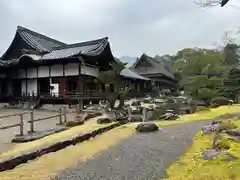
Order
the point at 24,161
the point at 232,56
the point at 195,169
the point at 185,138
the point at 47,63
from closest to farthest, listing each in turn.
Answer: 1. the point at 195,169
2. the point at 24,161
3. the point at 185,138
4. the point at 47,63
5. the point at 232,56

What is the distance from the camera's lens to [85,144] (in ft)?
25.5

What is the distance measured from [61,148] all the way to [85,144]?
82 centimetres

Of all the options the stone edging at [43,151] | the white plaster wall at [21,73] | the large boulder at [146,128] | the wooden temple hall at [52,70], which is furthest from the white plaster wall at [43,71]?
the large boulder at [146,128]

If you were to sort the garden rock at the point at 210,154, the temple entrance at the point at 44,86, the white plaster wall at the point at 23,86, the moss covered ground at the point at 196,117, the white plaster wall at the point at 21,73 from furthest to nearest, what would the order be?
the white plaster wall at the point at 23,86 < the white plaster wall at the point at 21,73 < the temple entrance at the point at 44,86 < the moss covered ground at the point at 196,117 < the garden rock at the point at 210,154

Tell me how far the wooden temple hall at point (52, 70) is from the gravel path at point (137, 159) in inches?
Answer: 464

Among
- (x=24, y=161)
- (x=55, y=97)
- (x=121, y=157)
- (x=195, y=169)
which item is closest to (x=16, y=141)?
(x=24, y=161)

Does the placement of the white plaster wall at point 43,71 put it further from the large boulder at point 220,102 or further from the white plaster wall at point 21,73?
the large boulder at point 220,102

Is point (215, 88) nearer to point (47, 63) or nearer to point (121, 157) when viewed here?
point (47, 63)

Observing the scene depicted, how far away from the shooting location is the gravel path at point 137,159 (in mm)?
5027

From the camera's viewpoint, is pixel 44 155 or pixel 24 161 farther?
pixel 44 155

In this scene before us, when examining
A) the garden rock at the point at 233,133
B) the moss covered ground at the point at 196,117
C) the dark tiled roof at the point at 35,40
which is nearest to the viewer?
the garden rock at the point at 233,133

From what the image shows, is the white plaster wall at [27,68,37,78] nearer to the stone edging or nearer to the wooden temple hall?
the wooden temple hall

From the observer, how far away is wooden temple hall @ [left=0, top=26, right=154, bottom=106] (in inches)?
814

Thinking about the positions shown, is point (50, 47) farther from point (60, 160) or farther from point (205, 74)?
point (60, 160)
